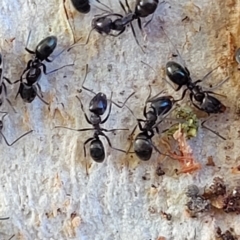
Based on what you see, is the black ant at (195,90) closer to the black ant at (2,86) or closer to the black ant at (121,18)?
the black ant at (121,18)

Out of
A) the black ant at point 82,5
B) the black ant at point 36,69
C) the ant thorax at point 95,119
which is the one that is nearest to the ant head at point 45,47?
the black ant at point 36,69

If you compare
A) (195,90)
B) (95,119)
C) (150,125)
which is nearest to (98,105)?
(95,119)

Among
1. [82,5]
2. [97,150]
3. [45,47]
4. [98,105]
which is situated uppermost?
[82,5]

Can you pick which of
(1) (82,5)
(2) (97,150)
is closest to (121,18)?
(1) (82,5)

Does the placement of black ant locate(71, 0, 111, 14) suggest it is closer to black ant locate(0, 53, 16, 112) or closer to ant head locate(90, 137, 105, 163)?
black ant locate(0, 53, 16, 112)

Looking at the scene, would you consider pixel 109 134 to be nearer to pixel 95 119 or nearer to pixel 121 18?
pixel 95 119

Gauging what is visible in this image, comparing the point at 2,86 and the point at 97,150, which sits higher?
the point at 2,86

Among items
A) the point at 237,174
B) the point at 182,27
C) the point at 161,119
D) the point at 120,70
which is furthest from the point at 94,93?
the point at 237,174
